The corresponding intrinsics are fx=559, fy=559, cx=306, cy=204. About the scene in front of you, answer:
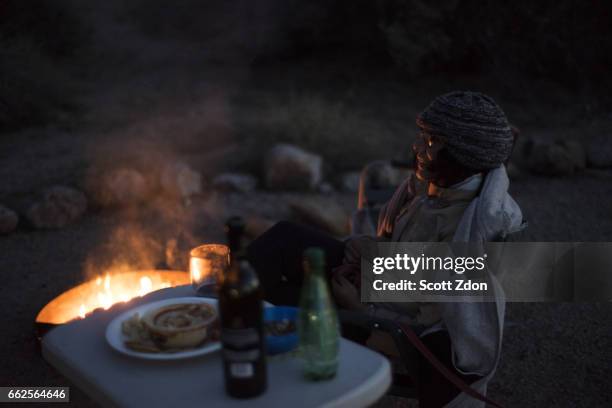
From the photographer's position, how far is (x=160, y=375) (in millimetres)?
1564

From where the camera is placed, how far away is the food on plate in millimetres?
1652

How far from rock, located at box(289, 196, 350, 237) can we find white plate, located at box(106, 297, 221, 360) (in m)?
2.97

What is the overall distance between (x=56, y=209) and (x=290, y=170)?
7.51 feet

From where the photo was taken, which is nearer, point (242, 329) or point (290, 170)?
point (242, 329)

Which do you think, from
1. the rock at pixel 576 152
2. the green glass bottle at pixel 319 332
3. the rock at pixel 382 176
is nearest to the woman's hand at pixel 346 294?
the green glass bottle at pixel 319 332

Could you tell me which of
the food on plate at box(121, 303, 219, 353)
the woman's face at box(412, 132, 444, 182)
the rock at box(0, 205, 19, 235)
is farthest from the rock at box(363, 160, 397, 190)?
the food on plate at box(121, 303, 219, 353)

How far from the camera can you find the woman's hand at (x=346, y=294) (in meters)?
2.50

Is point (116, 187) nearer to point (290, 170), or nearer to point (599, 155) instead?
point (290, 170)

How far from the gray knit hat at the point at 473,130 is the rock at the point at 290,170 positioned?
11.9 feet

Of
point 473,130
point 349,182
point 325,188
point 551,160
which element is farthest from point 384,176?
point 473,130

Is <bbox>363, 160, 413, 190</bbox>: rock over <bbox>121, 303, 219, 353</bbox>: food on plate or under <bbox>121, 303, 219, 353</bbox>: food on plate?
under

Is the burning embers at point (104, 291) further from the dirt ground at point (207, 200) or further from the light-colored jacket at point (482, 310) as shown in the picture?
the light-colored jacket at point (482, 310)

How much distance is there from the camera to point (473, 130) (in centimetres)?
223

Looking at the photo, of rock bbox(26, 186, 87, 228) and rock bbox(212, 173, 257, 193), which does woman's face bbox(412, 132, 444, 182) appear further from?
rock bbox(26, 186, 87, 228)
